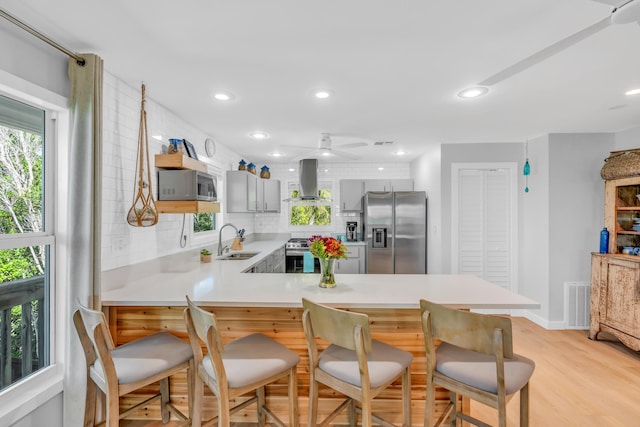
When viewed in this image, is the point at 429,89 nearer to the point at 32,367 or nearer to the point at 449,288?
the point at 449,288

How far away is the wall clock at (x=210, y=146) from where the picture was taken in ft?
11.9

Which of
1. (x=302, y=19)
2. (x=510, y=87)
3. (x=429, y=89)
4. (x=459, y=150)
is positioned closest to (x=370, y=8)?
(x=302, y=19)

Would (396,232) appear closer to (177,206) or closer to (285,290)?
(285,290)

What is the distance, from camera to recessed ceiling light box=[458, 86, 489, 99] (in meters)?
2.34

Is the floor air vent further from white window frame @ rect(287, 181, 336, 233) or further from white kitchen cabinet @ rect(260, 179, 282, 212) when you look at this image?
white kitchen cabinet @ rect(260, 179, 282, 212)

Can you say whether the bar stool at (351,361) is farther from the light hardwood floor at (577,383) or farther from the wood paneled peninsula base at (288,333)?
the light hardwood floor at (577,383)

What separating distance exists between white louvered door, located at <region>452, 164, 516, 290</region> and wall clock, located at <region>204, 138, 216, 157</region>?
3.22 meters

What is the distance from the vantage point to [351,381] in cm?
147

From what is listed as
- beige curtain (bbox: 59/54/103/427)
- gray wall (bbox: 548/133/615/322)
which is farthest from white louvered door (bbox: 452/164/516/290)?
beige curtain (bbox: 59/54/103/427)

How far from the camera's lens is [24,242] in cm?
166

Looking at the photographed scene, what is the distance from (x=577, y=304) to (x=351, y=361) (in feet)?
11.9

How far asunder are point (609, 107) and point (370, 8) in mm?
2757

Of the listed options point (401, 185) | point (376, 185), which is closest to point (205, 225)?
point (376, 185)

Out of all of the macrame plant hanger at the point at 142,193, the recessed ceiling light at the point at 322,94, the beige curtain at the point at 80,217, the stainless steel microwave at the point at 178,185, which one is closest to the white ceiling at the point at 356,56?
the recessed ceiling light at the point at 322,94
